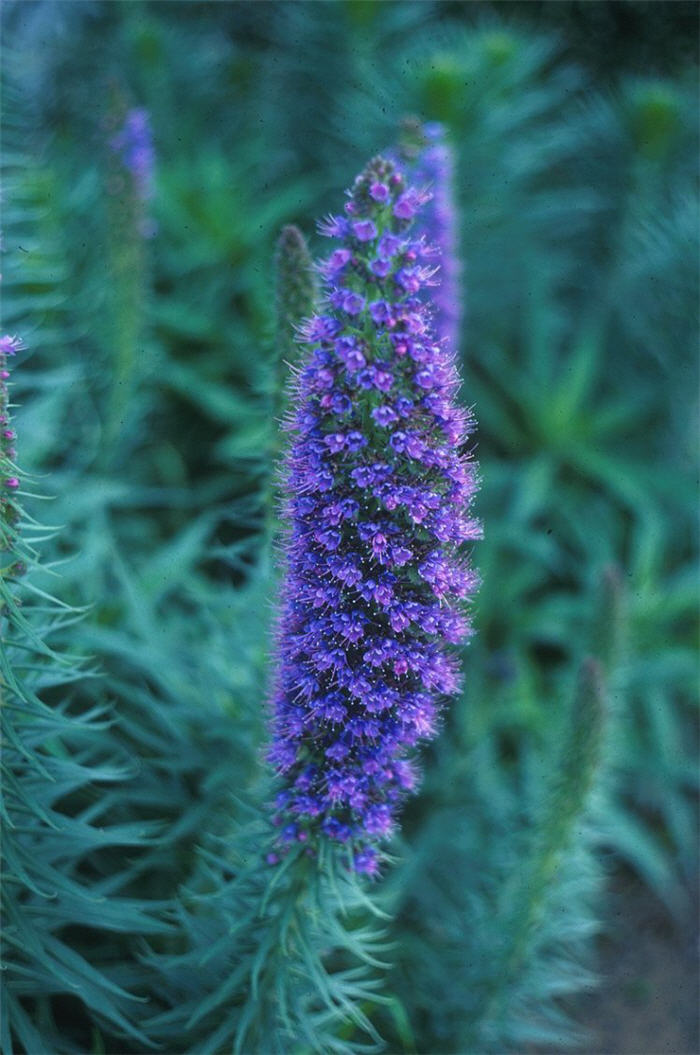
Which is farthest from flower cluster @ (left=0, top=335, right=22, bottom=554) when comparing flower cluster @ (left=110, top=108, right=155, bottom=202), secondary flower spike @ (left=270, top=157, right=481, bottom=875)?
flower cluster @ (left=110, top=108, right=155, bottom=202)

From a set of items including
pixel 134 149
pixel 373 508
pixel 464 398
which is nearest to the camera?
pixel 373 508

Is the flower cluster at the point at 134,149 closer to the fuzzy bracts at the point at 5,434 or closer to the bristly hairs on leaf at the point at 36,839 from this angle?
the bristly hairs on leaf at the point at 36,839

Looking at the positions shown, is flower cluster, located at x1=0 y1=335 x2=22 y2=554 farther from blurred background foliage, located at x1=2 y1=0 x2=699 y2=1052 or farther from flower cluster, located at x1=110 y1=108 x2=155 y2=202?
flower cluster, located at x1=110 y1=108 x2=155 y2=202

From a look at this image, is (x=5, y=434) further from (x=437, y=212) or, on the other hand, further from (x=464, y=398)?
(x=464, y=398)

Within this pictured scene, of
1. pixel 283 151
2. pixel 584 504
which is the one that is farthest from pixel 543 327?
pixel 283 151

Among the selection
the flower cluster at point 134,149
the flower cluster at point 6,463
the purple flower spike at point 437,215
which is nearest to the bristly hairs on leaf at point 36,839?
the flower cluster at point 6,463

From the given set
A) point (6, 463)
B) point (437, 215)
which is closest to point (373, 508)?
point (6, 463)

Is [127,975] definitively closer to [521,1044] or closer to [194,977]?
[194,977]
